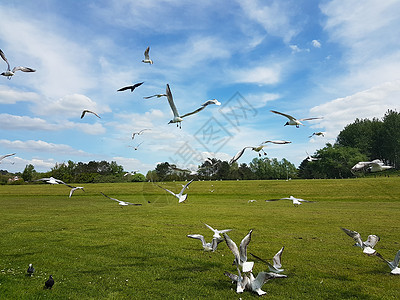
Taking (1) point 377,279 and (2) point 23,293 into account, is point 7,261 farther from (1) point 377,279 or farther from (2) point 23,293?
(1) point 377,279

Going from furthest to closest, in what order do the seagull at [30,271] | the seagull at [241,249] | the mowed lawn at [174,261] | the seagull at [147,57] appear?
the seagull at [147,57], the seagull at [30,271], the mowed lawn at [174,261], the seagull at [241,249]

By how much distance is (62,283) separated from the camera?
22.0 ft

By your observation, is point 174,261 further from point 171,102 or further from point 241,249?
point 171,102

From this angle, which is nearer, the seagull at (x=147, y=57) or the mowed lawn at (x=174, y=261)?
the mowed lawn at (x=174, y=261)

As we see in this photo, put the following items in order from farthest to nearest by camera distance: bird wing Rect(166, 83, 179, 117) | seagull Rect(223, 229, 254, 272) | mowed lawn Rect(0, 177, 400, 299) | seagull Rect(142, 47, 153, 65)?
1. seagull Rect(142, 47, 153, 65)
2. mowed lawn Rect(0, 177, 400, 299)
3. bird wing Rect(166, 83, 179, 117)
4. seagull Rect(223, 229, 254, 272)

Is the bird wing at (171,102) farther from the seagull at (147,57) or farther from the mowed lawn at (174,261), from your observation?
the mowed lawn at (174,261)

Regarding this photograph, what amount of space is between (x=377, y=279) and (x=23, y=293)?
831cm

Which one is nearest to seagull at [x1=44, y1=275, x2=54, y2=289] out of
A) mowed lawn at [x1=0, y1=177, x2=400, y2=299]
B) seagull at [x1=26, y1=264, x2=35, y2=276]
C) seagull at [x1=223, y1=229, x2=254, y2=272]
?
mowed lawn at [x1=0, y1=177, x2=400, y2=299]

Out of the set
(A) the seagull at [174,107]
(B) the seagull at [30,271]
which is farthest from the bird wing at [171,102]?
(B) the seagull at [30,271]

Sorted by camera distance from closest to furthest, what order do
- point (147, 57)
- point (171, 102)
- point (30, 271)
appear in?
1. point (171, 102)
2. point (30, 271)
3. point (147, 57)

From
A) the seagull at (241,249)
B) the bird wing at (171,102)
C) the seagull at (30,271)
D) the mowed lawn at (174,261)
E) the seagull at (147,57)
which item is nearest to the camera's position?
the seagull at (241,249)

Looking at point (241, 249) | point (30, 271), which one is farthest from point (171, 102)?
point (30, 271)

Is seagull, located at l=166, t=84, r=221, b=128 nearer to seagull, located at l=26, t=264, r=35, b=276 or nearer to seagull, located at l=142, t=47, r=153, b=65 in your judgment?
seagull, located at l=142, t=47, r=153, b=65

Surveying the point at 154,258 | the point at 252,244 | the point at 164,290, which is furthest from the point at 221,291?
the point at 252,244
